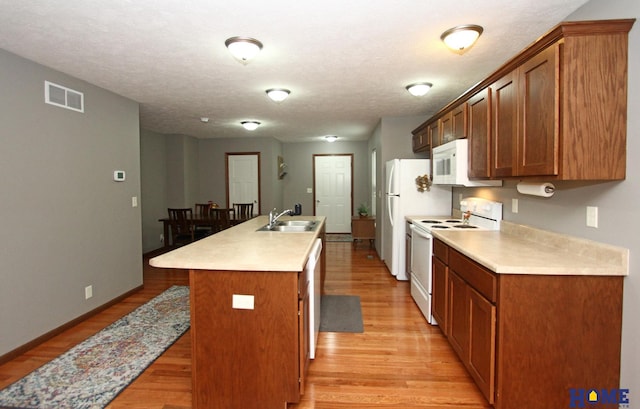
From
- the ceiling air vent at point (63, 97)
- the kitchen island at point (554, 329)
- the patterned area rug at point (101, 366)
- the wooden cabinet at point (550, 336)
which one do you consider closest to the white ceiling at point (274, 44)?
the ceiling air vent at point (63, 97)

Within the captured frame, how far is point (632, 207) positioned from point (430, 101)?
116 inches

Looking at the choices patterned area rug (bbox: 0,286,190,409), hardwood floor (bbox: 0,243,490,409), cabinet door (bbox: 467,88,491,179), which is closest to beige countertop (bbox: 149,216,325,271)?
hardwood floor (bbox: 0,243,490,409)

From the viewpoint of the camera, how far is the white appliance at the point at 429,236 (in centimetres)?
303

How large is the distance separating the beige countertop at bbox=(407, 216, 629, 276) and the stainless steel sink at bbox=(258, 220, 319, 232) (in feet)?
4.21

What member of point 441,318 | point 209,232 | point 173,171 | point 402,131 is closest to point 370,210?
point 402,131

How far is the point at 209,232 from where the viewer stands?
579 cm

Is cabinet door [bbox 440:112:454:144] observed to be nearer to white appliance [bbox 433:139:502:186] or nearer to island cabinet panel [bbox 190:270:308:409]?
white appliance [bbox 433:139:502:186]

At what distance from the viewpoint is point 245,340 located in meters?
1.83

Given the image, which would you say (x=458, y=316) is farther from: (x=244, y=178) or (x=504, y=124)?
(x=244, y=178)

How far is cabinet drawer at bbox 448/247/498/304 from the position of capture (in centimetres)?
182

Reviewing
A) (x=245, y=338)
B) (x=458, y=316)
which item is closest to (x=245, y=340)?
(x=245, y=338)

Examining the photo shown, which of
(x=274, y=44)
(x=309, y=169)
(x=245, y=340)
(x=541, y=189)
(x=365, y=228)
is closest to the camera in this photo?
(x=245, y=340)

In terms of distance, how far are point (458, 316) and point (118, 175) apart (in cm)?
384

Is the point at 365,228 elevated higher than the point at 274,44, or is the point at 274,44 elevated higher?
the point at 274,44
